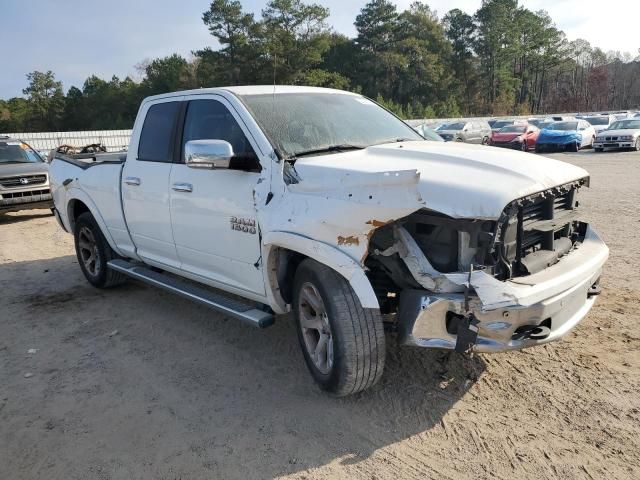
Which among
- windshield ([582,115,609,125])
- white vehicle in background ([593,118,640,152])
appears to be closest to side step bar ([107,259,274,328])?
white vehicle in background ([593,118,640,152])

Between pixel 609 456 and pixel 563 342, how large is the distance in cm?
141

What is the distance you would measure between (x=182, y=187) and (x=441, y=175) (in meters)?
2.19

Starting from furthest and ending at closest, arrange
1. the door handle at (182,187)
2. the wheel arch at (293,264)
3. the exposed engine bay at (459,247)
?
the door handle at (182,187), the wheel arch at (293,264), the exposed engine bay at (459,247)

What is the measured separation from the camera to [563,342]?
Answer: 4.16m

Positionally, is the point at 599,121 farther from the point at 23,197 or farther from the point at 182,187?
the point at 182,187

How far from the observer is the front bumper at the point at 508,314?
Result: 111 inches

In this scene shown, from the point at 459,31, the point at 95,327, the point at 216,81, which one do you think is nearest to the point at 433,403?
A: the point at 95,327

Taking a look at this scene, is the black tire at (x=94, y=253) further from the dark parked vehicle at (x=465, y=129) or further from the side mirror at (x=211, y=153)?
the dark parked vehicle at (x=465, y=129)

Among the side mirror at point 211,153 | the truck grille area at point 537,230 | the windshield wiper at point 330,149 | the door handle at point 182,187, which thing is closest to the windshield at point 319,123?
the windshield wiper at point 330,149

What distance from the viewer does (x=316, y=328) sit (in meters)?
3.52

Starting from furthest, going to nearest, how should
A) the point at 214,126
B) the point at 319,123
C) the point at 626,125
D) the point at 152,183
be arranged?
1. the point at 626,125
2. the point at 152,183
3. the point at 214,126
4. the point at 319,123

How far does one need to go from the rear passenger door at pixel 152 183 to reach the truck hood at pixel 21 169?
748 centimetres

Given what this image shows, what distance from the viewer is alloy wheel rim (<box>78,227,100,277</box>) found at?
6152mm

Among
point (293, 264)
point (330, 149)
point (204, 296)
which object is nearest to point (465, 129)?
point (330, 149)
